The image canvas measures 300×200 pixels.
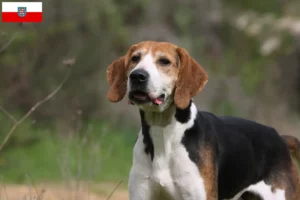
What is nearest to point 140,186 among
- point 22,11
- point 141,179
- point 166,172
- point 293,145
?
point 141,179

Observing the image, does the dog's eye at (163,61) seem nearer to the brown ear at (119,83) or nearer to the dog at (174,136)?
the dog at (174,136)

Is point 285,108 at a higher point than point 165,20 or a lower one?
lower

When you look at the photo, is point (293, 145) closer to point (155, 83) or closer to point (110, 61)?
point (155, 83)

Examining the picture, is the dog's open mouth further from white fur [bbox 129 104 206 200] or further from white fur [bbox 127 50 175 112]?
white fur [bbox 129 104 206 200]

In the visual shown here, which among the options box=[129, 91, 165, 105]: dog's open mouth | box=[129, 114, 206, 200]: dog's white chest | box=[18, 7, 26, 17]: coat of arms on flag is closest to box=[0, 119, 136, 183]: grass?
box=[18, 7, 26, 17]: coat of arms on flag

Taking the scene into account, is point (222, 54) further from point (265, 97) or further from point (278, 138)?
point (278, 138)

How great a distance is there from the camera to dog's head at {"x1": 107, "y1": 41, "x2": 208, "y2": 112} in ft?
20.3

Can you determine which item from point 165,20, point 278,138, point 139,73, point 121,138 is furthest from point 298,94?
point 139,73

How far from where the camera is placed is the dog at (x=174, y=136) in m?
6.32

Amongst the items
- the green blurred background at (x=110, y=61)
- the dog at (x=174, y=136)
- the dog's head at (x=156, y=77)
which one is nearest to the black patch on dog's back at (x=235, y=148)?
the dog at (x=174, y=136)

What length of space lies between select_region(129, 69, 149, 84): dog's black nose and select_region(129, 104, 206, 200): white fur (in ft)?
1.77

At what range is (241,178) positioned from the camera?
699 centimetres

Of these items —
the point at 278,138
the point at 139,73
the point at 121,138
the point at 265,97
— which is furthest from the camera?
the point at 265,97

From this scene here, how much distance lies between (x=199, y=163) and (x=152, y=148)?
377 millimetres
